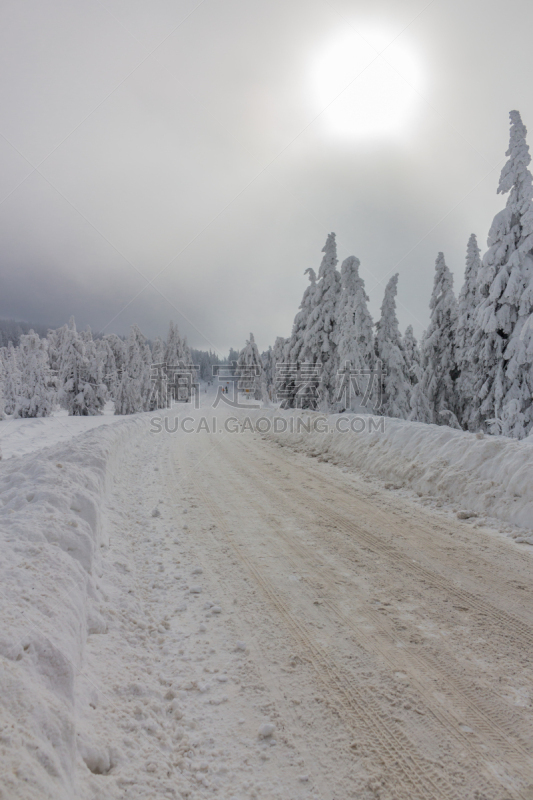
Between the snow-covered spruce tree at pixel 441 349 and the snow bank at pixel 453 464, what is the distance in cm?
1597

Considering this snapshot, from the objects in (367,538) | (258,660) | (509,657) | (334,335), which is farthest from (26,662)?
(334,335)

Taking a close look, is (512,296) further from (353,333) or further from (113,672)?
(113,672)

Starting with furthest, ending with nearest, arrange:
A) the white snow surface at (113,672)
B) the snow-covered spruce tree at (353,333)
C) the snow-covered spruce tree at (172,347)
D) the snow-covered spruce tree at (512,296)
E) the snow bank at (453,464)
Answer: the snow-covered spruce tree at (172,347)
the snow-covered spruce tree at (353,333)
the snow-covered spruce tree at (512,296)
the snow bank at (453,464)
the white snow surface at (113,672)

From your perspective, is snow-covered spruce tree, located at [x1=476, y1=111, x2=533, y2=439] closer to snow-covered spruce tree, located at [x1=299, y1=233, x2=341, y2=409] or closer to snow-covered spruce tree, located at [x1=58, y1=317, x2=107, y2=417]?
snow-covered spruce tree, located at [x1=299, y1=233, x2=341, y2=409]

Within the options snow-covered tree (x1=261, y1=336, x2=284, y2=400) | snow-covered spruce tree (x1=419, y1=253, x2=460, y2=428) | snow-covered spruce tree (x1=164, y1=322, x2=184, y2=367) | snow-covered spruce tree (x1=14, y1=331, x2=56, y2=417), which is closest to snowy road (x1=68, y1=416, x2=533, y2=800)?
snow-covered spruce tree (x1=419, y1=253, x2=460, y2=428)

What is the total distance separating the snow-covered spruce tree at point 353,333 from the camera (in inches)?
985

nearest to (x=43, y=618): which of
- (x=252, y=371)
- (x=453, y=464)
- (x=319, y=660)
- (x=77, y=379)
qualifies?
(x=319, y=660)

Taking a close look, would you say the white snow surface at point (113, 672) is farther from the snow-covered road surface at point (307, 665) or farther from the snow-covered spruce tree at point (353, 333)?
Answer: the snow-covered spruce tree at point (353, 333)

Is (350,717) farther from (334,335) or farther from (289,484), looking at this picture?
(334,335)

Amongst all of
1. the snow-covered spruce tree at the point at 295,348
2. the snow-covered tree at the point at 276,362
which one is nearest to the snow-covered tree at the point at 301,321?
the snow-covered spruce tree at the point at 295,348

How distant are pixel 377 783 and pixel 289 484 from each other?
6859mm

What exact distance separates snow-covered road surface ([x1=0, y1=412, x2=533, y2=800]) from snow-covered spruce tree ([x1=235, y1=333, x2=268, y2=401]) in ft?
186

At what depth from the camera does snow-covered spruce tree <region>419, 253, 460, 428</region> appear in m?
25.8

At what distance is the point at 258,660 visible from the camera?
3.29 meters
